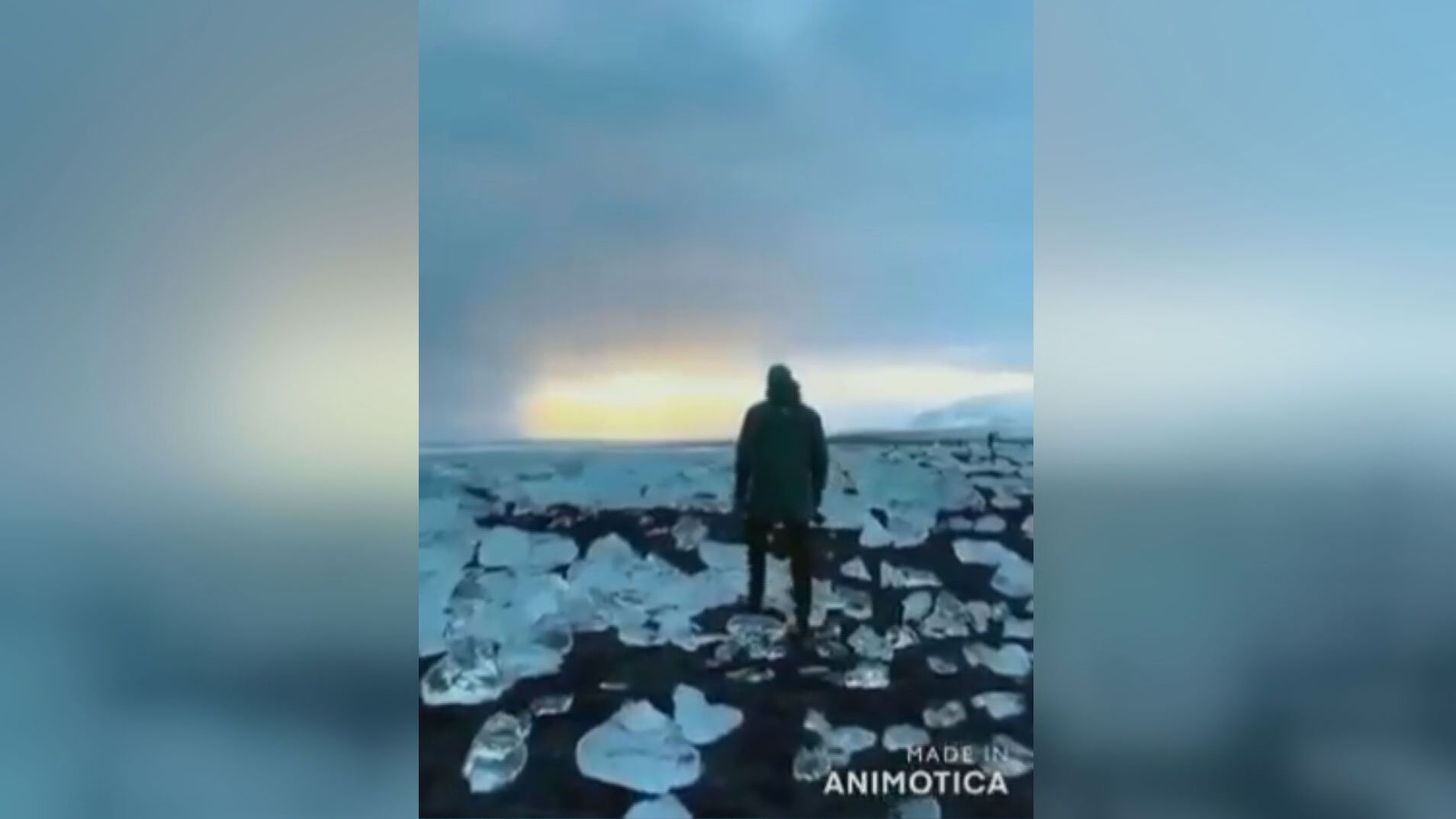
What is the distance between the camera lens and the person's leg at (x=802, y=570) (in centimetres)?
122

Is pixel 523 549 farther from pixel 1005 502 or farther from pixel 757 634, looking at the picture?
pixel 1005 502

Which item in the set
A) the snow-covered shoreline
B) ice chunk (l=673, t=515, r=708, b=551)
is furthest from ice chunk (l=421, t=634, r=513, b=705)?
ice chunk (l=673, t=515, r=708, b=551)

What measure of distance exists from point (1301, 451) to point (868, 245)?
50 cm

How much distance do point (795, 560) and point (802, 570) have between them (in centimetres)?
1

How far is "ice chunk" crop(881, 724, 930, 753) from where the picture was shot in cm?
120

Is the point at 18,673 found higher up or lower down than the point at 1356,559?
lower down

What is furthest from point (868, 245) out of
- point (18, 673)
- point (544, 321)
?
point (18, 673)

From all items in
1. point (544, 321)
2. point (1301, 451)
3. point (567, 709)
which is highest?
point (544, 321)

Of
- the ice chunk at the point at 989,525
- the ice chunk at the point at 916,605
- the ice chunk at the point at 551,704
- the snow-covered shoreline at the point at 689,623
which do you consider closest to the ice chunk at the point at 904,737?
the snow-covered shoreline at the point at 689,623

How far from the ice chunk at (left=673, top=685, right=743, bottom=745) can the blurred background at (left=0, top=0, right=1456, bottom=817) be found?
28 centimetres

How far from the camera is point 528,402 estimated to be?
1214 millimetres

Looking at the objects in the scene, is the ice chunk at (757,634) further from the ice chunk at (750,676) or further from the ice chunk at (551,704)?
the ice chunk at (551,704)

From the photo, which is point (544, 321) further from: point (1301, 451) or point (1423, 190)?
point (1423, 190)

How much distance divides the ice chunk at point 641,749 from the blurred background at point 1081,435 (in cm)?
20
